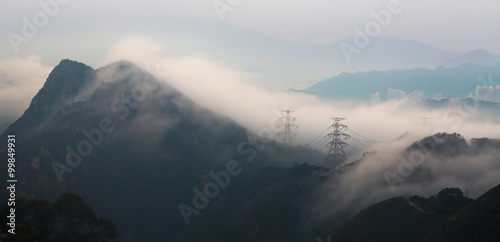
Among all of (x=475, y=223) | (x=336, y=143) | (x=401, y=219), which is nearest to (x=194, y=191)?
(x=336, y=143)

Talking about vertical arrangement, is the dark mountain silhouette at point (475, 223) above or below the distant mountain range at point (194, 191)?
below

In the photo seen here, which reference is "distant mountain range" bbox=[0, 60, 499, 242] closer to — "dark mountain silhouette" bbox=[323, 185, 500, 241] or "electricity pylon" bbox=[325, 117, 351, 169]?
"electricity pylon" bbox=[325, 117, 351, 169]

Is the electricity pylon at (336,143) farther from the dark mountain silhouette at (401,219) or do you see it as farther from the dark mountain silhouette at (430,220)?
the dark mountain silhouette at (430,220)

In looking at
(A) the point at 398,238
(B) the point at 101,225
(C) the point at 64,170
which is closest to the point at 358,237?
(A) the point at 398,238

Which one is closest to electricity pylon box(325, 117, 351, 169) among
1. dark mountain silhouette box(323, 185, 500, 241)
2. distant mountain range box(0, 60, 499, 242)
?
distant mountain range box(0, 60, 499, 242)

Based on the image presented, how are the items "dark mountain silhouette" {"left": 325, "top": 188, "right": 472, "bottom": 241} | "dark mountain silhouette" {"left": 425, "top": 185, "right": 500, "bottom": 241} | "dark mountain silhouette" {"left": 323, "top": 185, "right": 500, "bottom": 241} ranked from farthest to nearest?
1. "dark mountain silhouette" {"left": 325, "top": 188, "right": 472, "bottom": 241}
2. "dark mountain silhouette" {"left": 323, "top": 185, "right": 500, "bottom": 241}
3. "dark mountain silhouette" {"left": 425, "top": 185, "right": 500, "bottom": 241}

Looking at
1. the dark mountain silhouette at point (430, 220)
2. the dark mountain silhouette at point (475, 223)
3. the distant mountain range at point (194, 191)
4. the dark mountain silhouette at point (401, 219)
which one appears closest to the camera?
the dark mountain silhouette at point (475, 223)

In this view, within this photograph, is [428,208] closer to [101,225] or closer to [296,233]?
[296,233]

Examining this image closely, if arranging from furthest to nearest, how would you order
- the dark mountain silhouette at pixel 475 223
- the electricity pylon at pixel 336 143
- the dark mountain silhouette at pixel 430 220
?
the electricity pylon at pixel 336 143 < the dark mountain silhouette at pixel 430 220 < the dark mountain silhouette at pixel 475 223

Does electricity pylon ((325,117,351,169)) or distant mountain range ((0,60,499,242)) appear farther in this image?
electricity pylon ((325,117,351,169))

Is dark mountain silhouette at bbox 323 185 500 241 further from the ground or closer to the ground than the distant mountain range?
closer to the ground

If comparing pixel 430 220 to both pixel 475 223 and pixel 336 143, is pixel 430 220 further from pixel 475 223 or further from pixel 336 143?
pixel 336 143

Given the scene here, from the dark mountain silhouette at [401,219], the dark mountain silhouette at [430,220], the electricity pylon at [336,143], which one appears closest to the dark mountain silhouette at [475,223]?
the dark mountain silhouette at [430,220]
